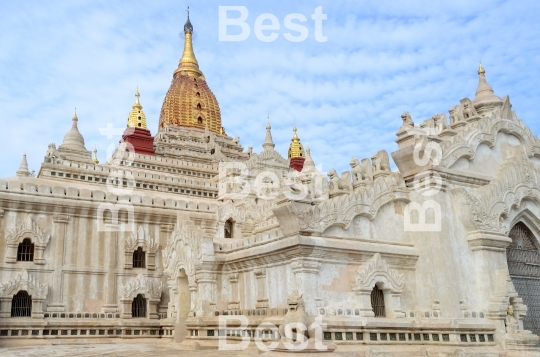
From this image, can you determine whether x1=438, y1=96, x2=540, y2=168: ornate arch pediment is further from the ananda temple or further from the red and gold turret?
the red and gold turret

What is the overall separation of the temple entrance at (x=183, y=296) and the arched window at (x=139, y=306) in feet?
15.0

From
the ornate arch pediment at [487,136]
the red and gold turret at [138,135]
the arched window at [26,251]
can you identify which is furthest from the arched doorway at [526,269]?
the red and gold turret at [138,135]

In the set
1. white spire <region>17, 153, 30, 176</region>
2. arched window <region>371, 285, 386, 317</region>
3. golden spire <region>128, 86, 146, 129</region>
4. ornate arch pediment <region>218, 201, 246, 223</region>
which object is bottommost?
arched window <region>371, 285, 386, 317</region>

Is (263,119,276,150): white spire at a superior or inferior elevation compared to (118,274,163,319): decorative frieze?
superior

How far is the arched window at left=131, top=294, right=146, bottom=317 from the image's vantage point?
2627 cm

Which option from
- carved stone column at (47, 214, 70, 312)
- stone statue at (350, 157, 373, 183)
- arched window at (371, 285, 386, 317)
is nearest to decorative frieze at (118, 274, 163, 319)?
carved stone column at (47, 214, 70, 312)

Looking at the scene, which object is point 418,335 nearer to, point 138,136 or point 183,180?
point 183,180

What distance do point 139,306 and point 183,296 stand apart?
4.86m

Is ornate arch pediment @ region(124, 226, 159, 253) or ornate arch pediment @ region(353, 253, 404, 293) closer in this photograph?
ornate arch pediment @ region(353, 253, 404, 293)

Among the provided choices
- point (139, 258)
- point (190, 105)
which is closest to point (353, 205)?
point (139, 258)

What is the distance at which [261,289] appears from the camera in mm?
18641

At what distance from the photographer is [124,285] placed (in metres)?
26.1

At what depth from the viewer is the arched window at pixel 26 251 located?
25.1m

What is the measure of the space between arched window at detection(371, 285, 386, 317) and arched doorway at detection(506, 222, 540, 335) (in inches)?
247
